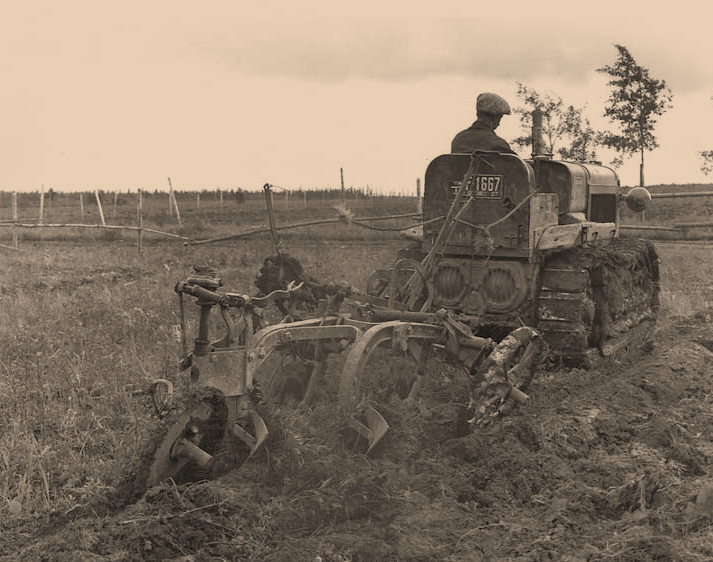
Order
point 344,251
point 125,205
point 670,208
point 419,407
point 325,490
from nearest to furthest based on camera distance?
point 325,490 → point 419,407 → point 344,251 → point 670,208 → point 125,205

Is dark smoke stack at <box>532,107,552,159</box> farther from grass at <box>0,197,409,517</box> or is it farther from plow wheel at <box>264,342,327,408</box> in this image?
plow wheel at <box>264,342,327,408</box>

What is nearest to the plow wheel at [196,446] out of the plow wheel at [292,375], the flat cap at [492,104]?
the plow wheel at [292,375]

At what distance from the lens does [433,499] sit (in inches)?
176

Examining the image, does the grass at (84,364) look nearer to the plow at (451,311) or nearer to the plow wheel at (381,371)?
the plow at (451,311)

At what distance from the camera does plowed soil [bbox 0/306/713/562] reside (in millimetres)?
3799

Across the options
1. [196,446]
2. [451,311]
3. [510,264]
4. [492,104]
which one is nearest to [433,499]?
[196,446]

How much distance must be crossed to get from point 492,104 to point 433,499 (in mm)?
4521

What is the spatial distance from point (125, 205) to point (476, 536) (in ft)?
158

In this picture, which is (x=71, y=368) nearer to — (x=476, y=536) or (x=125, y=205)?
(x=476, y=536)

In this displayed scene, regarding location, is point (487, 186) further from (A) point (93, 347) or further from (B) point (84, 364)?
(A) point (93, 347)

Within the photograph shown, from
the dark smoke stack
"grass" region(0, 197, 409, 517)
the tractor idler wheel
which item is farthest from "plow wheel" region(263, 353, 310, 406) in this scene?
the dark smoke stack

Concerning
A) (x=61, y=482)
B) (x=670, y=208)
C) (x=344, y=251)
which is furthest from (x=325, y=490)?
(x=670, y=208)

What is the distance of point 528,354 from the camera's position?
6.18 meters

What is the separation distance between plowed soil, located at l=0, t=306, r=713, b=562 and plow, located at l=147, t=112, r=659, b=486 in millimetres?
195
